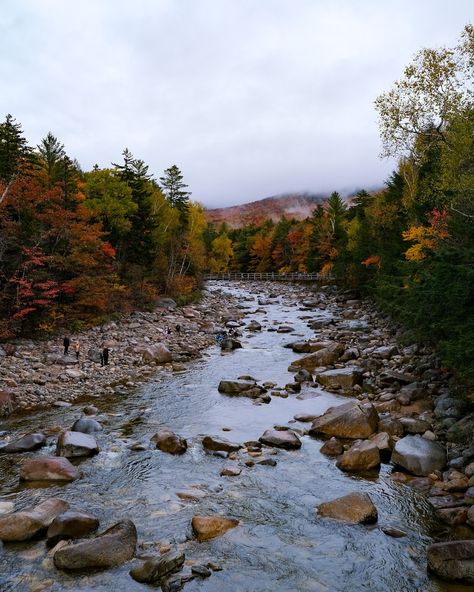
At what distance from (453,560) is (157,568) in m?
5.38

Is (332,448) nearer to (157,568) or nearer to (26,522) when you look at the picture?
(157,568)

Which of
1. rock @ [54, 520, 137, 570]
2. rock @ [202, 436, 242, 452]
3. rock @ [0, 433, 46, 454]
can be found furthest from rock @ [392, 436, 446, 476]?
rock @ [0, 433, 46, 454]

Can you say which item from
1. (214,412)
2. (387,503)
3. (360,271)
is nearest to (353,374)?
(214,412)

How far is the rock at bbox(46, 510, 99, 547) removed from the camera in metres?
9.17

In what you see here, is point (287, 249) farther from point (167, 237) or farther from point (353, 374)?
point (353, 374)

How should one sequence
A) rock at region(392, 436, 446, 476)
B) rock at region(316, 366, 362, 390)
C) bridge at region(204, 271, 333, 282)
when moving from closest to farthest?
rock at region(392, 436, 446, 476) → rock at region(316, 366, 362, 390) → bridge at region(204, 271, 333, 282)

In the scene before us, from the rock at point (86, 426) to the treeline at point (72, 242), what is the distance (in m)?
11.2

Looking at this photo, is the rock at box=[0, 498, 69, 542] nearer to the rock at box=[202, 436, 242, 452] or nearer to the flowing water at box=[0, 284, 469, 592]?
the flowing water at box=[0, 284, 469, 592]

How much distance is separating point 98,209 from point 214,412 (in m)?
25.9

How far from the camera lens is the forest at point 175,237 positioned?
17.0 m

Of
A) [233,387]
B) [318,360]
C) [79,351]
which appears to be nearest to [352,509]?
[233,387]

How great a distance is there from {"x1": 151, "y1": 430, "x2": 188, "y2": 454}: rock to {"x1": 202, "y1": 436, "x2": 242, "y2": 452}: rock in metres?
0.69

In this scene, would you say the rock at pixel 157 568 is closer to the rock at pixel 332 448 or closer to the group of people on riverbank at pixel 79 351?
the rock at pixel 332 448

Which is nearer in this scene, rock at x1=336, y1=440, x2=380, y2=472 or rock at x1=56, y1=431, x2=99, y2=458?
rock at x1=336, y1=440, x2=380, y2=472
